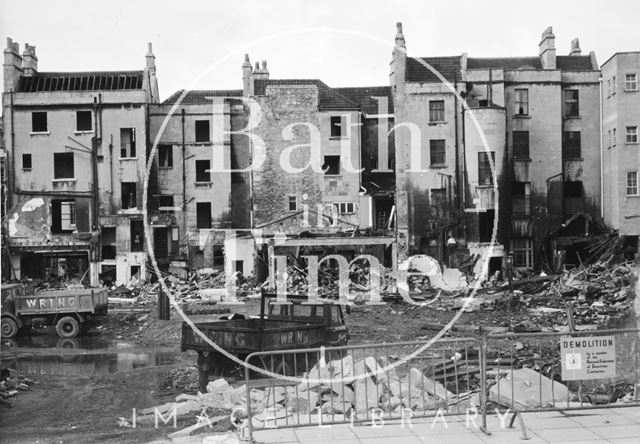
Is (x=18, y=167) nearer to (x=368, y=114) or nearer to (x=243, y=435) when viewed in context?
A: (x=368, y=114)

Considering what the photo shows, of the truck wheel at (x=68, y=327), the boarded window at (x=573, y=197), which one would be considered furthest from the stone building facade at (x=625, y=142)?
the truck wheel at (x=68, y=327)

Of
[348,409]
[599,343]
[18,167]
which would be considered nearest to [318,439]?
[348,409]

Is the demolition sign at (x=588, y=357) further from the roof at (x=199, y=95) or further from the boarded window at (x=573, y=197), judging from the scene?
the roof at (x=199, y=95)

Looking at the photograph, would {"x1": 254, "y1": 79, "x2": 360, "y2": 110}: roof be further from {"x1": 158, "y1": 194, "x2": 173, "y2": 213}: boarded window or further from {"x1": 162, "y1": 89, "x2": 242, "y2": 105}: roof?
{"x1": 158, "y1": 194, "x2": 173, "y2": 213}: boarded window

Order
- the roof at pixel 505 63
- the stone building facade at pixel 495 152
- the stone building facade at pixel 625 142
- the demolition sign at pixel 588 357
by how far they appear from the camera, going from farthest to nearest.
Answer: the roof at pixel 505 63, the stone building facade at pixel 495 152, the stone building facade at pixel 625 142, the demolition sign at pixel 588 357

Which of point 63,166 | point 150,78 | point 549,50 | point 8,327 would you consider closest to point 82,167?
→ point 63,166

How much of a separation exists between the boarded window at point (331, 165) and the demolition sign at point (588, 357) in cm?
3277

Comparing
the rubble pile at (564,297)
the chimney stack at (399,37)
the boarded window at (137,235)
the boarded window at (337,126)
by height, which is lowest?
the rubble pile at (564,297)

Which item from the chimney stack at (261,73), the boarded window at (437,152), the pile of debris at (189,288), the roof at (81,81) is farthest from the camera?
the chimney stack at (261,73)

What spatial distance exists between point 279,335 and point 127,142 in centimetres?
2916

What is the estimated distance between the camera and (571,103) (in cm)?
4153

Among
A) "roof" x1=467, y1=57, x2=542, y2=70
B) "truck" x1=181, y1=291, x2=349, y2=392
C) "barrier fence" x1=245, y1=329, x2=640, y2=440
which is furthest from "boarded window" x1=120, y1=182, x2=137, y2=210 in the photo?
"barrier fence" x1=245, y1=329, x2=640, y2=440

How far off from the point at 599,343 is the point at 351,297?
24008 mm

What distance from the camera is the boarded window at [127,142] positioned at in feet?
137
